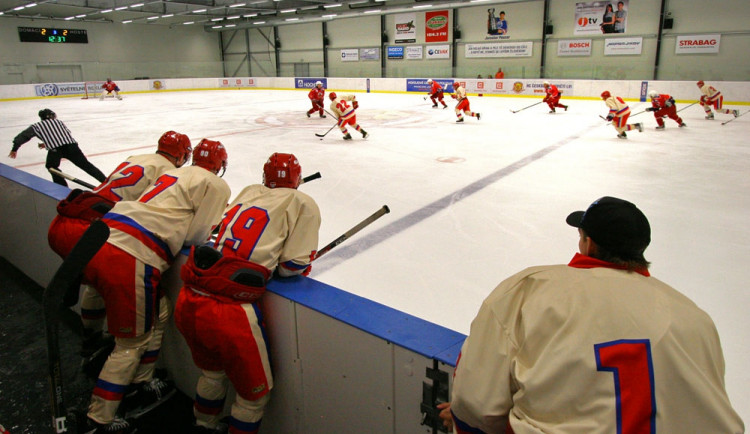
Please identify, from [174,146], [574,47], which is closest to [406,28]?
[574,47]

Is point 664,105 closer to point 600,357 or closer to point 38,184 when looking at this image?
point 38,184

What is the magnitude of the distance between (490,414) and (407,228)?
137 inches

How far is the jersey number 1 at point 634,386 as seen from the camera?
33.4 inches

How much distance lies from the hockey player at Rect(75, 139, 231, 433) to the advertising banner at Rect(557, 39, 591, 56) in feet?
66.5

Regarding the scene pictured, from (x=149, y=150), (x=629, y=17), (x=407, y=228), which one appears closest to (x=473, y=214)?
(x=407, y=228)

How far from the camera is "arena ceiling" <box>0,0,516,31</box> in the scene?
21656mm

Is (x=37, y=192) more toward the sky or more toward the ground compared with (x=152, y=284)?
more toward the sky

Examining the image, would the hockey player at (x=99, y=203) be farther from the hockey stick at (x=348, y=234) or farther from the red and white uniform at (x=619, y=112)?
the red and white uniform at (x=619, y=112)

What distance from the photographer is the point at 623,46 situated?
18766mm

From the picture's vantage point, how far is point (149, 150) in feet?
28.0

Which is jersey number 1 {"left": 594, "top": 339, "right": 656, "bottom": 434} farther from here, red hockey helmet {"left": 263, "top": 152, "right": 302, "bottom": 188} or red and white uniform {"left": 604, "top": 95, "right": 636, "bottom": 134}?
red and white uniform {"left": 604, "top": 95, "right": 636, "bottom": 134}

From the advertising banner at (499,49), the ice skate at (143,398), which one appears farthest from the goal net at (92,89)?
the ice skate at (143,398)

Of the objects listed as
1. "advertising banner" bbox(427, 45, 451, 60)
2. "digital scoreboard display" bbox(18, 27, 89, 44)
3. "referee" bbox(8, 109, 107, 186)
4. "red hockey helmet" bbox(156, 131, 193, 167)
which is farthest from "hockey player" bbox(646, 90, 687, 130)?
"digital scoreboard display" bbox(18, 27, 89, 44)

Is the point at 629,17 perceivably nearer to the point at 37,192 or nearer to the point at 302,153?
the point at 302,153
